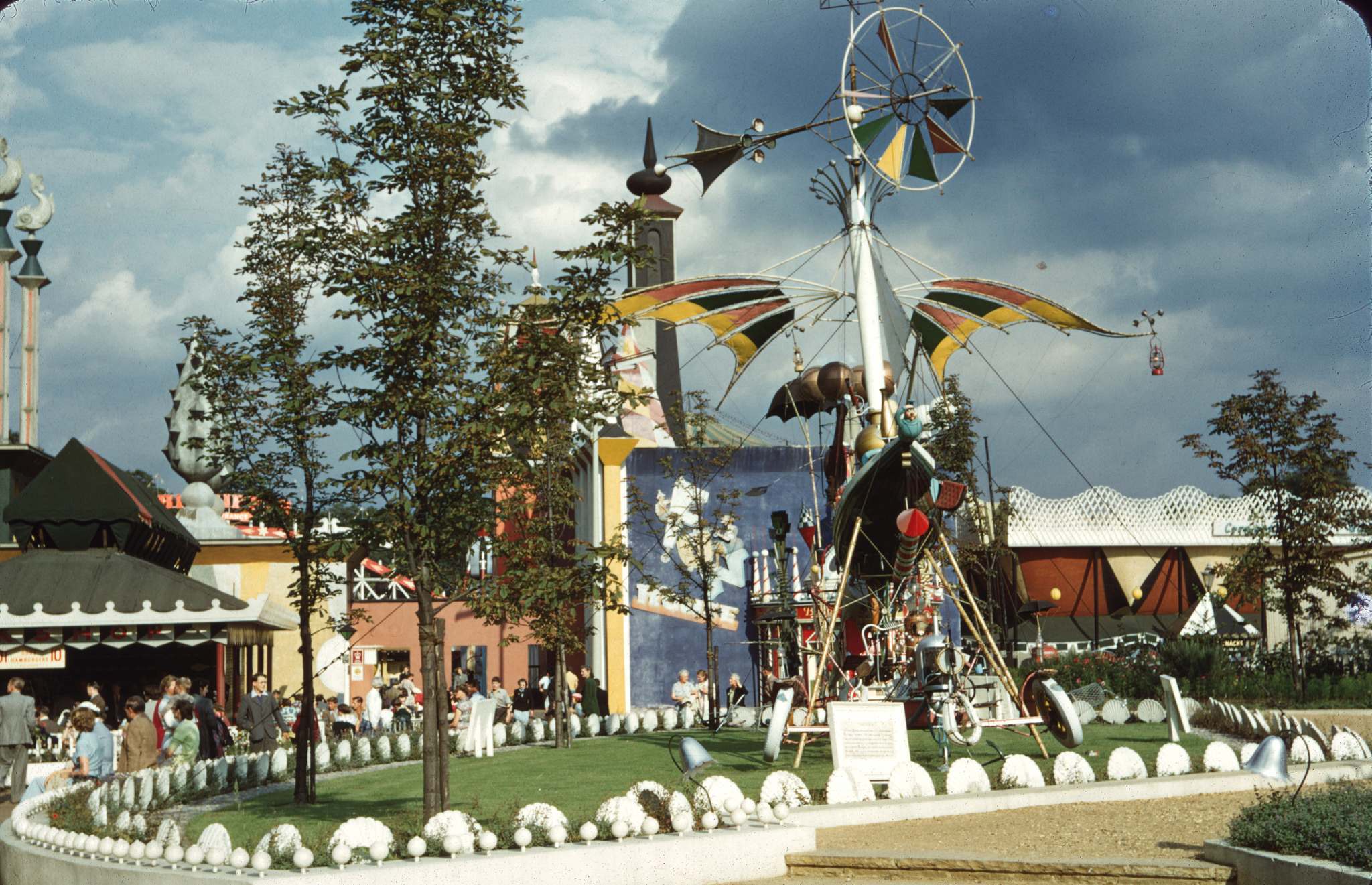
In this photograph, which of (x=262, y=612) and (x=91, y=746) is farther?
(x=262, y=612)

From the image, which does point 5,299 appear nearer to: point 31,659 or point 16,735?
point 31,659

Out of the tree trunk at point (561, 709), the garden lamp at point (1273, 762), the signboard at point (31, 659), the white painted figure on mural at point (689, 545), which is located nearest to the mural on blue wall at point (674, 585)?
the white painted figure on mural at point (689, 545)

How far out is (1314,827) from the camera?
895 centimetres

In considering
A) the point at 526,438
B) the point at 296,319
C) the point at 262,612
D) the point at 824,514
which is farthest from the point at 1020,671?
the point at 526,438

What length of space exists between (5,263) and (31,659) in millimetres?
13883

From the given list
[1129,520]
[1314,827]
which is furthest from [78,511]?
[1129,520]

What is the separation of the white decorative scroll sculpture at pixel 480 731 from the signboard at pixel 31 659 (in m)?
8.29

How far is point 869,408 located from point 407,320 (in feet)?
24.2

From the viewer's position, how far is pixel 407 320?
1211cm

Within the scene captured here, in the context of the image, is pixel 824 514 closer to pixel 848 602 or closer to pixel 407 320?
pixel 848 602

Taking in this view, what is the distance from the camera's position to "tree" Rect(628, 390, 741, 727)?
29141 millimetres

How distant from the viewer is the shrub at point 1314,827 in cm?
846

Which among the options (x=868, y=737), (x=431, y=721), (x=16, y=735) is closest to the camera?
(x=431, y=721)

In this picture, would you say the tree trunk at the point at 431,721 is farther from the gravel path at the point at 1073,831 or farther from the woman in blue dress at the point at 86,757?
the woman in blue dress at the point at 86,757
